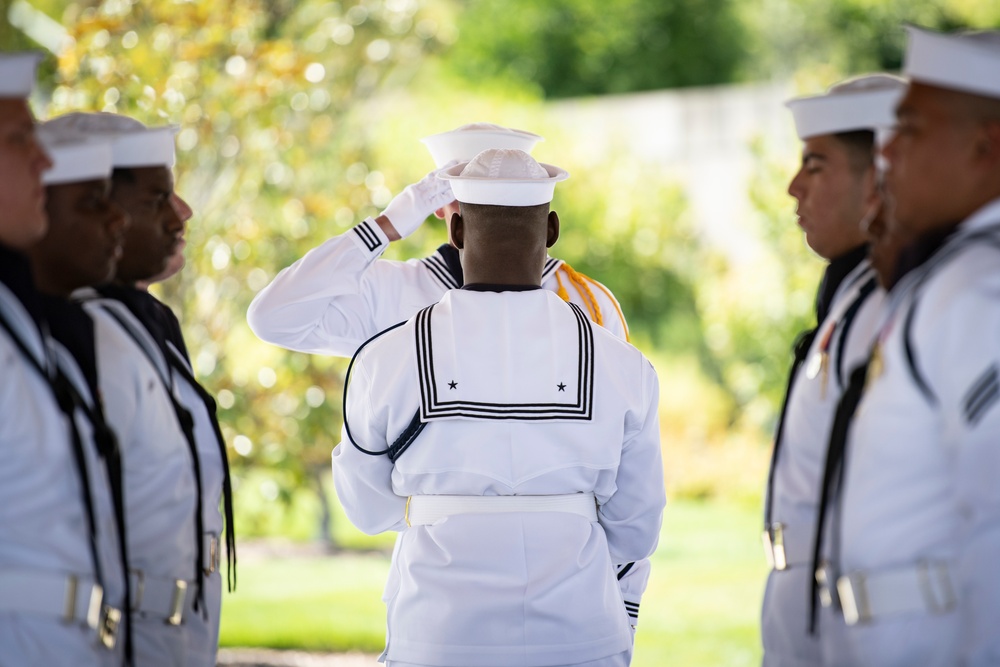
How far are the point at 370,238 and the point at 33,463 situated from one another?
150cm

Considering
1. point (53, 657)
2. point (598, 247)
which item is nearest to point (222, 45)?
point (53, 657)

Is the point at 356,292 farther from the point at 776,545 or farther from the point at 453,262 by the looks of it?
the point at 776,545

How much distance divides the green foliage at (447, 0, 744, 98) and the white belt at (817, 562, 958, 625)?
22703 millimetres

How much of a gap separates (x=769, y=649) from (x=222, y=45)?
4486mm

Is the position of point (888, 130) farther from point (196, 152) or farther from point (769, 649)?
point (196, 152)

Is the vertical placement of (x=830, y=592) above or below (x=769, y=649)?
above

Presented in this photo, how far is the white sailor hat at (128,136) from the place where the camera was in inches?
94.6

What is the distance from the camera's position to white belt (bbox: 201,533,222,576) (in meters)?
2.62

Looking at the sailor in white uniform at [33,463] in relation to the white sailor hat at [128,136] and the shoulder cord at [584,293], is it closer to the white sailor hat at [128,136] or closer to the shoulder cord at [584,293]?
the white sailor hat at [128,136]

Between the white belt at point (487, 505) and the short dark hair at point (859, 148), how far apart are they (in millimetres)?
935

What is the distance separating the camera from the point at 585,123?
15.6 m

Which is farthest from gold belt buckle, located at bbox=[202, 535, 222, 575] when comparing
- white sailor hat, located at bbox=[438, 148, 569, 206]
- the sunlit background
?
the sunlit background

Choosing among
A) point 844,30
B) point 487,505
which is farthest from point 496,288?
point 844,30

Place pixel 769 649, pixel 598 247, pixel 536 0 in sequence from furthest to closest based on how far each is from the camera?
1. pixel 536 0
2. pixel 598 247
3. pixel 769 649
